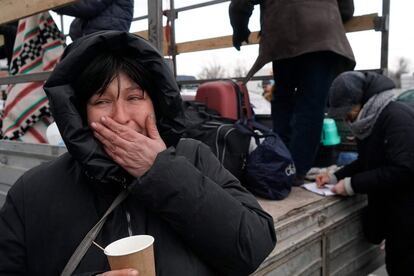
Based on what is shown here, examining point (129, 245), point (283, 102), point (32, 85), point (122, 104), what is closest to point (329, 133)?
point (283, 102)

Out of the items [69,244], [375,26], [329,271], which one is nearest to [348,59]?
[375,26]

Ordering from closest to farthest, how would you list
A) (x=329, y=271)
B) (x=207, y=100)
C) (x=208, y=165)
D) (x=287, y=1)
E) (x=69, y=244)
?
(x=69, y=244), (x=208, y=165), (x=329, y=271), (x=287, y=1), (x=207, y=100)

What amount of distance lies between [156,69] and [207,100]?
7.13ft

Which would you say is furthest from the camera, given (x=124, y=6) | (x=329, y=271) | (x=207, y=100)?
(x=207, y=100)

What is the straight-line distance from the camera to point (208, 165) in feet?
4.56

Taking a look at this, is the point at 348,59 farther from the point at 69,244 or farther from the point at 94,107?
the point at 69,244

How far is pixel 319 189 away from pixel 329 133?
1036 millimetres

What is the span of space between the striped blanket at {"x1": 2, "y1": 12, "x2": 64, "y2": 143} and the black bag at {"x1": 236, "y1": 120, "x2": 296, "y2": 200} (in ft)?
6.00

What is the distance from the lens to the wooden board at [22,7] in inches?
95.1

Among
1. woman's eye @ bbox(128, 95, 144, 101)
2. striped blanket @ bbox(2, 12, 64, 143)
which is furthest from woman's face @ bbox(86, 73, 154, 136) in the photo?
striped blanket @ bbox(2, 12, 64, 143)

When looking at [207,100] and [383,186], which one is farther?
[207,100]

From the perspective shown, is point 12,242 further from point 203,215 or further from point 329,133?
point 329,133

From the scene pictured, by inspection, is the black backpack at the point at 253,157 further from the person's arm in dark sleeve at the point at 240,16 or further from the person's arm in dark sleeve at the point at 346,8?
the person's arm in dark sleeve at the point at 346,8

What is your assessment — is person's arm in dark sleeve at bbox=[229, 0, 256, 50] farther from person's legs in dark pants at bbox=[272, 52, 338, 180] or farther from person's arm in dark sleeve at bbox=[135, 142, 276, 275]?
person's arm in dark sleeve at bbox=[135, 142, 276, 275]
